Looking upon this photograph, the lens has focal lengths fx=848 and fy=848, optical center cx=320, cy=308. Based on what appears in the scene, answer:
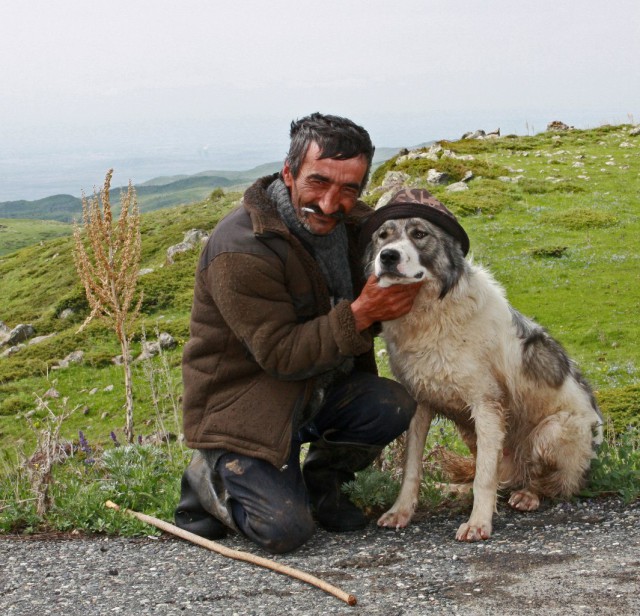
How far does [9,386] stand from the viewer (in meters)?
17.7

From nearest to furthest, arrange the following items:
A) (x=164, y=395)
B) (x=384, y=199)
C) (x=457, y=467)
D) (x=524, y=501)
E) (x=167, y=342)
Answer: (x=524, y=501)
(x=457, y=467)
(x=164, y=395)
(x=384, y=199)
(x=167, y=342)

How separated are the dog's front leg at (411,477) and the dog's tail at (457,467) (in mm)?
645

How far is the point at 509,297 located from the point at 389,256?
13.1 meters

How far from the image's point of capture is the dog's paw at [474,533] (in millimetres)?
A: 5125

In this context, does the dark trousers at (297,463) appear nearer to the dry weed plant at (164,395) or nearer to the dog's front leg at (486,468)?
the dog's front leg at (486,468)

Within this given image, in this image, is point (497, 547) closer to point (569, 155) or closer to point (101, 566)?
point (101, 566)

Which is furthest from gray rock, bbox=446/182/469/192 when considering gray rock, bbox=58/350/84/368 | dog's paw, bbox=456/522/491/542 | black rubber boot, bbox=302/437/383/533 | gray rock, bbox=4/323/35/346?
dog's paw, bbox=456/522/491/542

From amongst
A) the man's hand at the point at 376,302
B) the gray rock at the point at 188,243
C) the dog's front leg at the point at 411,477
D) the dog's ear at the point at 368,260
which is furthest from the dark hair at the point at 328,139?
the gray rock at the point at 188,243

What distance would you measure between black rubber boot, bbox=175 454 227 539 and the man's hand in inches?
58.6

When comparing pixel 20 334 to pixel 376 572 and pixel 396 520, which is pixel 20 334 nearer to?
pixel 396 520

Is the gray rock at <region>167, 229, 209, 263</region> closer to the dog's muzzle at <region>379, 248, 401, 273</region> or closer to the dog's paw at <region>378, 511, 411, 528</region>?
the dog's paw at <region>378, 511, 411, 528</region>

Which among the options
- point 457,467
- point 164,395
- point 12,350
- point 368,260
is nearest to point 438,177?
point 12,350

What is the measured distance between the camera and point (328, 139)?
512cm

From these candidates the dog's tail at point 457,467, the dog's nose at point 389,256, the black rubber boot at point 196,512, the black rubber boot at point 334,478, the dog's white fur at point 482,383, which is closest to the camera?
the dog's nose at point 389,256
